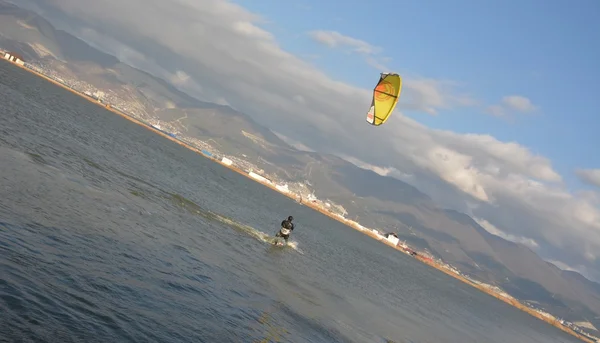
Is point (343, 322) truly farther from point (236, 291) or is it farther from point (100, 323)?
point (100, 323)

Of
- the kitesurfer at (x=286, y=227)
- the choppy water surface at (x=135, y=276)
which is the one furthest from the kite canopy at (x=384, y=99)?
the kitesurfer at (x=286, y=227)

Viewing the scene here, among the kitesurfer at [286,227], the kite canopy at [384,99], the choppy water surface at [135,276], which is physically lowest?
the choppy water surface at [135,276]

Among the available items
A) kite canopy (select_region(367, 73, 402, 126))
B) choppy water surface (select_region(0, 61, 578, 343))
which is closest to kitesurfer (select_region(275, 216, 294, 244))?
choppy water surface (select_region(0, 61, 578, 343))

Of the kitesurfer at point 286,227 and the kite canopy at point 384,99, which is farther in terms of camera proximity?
the kitesurfer at point 286,227

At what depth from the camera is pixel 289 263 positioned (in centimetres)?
4278

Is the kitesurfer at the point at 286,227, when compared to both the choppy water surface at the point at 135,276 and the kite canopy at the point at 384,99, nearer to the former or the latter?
the choppy water surface at the point at 135,276

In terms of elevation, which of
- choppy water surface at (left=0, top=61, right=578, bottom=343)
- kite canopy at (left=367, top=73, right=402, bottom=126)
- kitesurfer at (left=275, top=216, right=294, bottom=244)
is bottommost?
choppy water surface at (left=0, top=61, right=578, bottom=343)

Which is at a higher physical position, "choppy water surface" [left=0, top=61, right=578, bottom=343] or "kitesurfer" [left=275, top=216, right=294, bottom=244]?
"kitesurfer" [left=275, top=216, right=294, bottom=244]

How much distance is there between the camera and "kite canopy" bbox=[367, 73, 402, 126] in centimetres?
2962

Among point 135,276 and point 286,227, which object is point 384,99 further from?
point 286,227

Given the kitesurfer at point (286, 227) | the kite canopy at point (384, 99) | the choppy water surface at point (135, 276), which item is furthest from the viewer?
the kitesurfer at point (286, 227)

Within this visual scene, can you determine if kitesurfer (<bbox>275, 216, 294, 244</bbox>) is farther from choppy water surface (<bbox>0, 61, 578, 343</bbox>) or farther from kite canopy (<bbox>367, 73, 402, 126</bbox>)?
kite canopy (<bbox>367, 73, 402, 126</bbox>)

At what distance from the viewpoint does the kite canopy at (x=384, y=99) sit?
29616 mm

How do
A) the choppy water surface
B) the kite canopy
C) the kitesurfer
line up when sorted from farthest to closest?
the kitesurfer, the kite canopy, the choppy water surface
